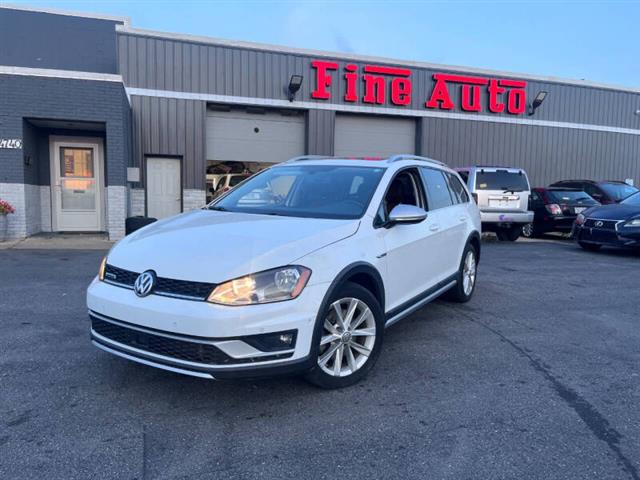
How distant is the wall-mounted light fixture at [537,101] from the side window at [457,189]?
1364 centimetres

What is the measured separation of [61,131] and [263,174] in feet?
33.0

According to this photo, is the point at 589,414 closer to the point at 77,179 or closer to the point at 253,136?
the point at 77,179

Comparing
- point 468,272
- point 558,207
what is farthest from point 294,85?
point 468,272

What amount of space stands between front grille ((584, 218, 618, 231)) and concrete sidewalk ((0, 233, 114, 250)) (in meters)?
10.1

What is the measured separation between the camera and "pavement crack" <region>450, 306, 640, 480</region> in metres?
2.80

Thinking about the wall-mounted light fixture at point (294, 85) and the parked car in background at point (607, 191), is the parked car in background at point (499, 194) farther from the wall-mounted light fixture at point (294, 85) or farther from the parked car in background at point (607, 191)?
the wall-mounted light fixture at point (294, 85)

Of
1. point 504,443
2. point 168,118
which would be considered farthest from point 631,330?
point 168,118

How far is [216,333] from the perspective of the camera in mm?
2922

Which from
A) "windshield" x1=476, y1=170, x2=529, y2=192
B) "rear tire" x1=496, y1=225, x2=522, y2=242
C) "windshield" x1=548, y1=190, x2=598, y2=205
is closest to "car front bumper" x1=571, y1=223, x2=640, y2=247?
"windshield" x1=476, y1=170, x2=529, y2=192

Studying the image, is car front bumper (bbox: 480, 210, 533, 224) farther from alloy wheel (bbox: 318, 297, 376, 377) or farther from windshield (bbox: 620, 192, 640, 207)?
alloy wheel (bbox: 318, 297, 376, 377)

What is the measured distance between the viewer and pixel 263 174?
16.6ft

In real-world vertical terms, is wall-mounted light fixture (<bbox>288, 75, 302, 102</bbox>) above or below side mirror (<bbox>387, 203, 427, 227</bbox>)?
above

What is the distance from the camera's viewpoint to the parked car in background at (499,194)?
1230 cm

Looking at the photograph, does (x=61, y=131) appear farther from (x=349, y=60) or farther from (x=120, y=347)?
(x=120, y=347)
